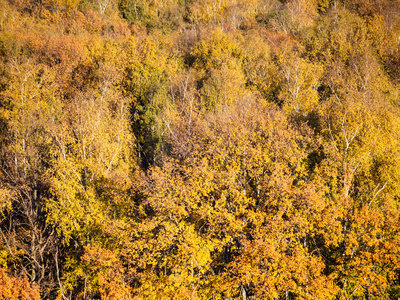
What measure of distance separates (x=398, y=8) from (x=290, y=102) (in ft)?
103

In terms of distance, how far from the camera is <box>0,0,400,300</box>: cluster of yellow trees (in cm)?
1986

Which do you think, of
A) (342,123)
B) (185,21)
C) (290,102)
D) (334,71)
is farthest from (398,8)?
(185,21)

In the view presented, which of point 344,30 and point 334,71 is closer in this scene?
point 334,71

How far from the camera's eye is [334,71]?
41.9 metres

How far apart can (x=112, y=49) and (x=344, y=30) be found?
140ft

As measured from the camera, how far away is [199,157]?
29.0m

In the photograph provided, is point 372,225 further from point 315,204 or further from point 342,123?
point 342,123

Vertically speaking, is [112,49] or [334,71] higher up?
[112,49]

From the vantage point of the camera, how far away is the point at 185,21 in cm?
6775

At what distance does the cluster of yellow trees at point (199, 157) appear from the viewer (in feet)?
65.2

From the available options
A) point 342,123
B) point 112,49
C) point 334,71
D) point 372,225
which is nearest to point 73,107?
point 112,49

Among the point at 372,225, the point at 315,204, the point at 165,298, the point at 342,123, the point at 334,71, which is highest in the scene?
the point at 334,71

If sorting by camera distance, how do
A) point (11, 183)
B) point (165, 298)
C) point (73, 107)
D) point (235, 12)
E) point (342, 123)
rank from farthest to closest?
point (235, 12) → point (73, 107) → point (342, 123) → point (11, 183) → point (165, 298)

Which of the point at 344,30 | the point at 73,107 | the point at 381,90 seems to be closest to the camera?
the point at 73,107
